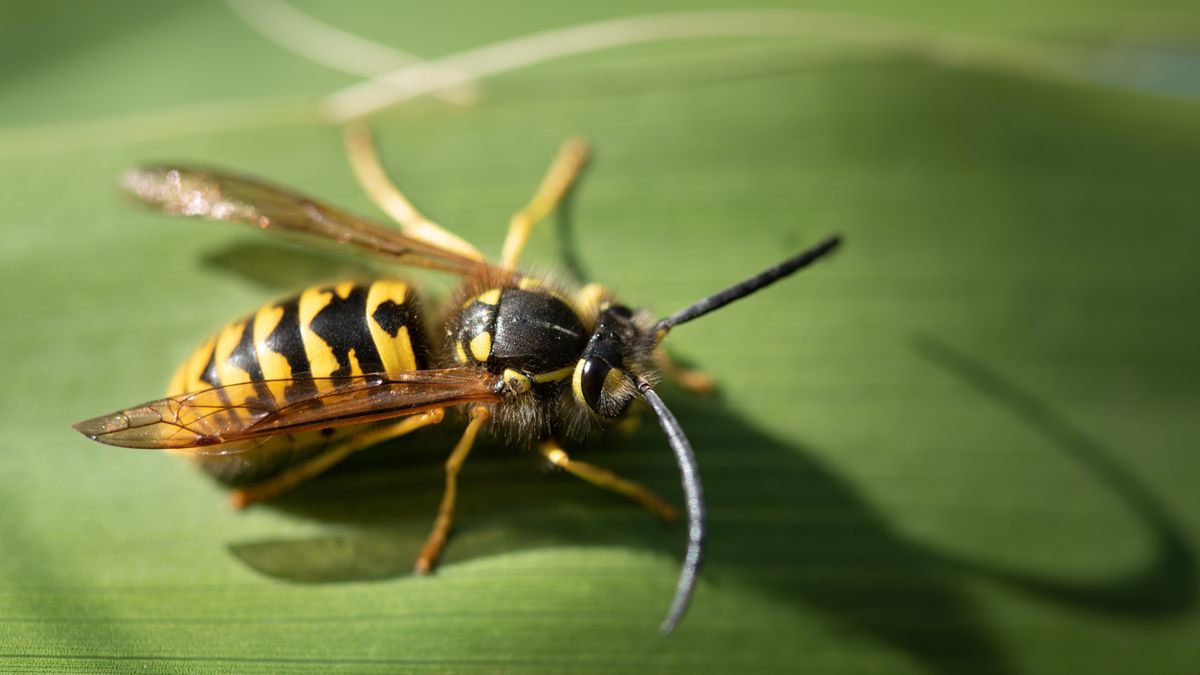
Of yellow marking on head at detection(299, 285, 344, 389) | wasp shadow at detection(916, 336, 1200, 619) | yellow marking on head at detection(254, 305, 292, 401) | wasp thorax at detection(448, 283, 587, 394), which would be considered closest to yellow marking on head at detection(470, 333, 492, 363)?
wasp thorax at detection(448, 283, 587, 394)

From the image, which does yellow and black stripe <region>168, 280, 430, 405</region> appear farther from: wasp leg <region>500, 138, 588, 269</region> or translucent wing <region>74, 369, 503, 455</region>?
wasp leg <region>500, 138, 588, 269</region>

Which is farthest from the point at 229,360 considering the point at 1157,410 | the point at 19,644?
the point at 1157,410

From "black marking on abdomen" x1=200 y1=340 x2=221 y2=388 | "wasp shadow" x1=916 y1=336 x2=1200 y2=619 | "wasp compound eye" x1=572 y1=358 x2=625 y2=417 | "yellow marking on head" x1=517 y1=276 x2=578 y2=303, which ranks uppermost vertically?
"black marking on abdomen" x1=200 y1=340 x2=221 y2=388

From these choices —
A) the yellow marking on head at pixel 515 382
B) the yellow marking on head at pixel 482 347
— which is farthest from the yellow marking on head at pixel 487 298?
the yellow marking on head at pixel 515 382

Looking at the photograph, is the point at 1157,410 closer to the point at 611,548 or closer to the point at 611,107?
the point at 611,548

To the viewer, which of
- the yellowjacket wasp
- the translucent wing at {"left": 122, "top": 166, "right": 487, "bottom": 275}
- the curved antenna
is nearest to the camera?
the curved antenna

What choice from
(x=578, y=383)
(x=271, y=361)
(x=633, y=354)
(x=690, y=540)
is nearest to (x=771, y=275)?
(x=633, y=354)

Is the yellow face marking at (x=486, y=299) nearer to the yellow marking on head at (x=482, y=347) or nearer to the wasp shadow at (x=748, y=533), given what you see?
the yellow marking on head at (x=482, y=347)

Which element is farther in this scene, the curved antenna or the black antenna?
the black antenna
